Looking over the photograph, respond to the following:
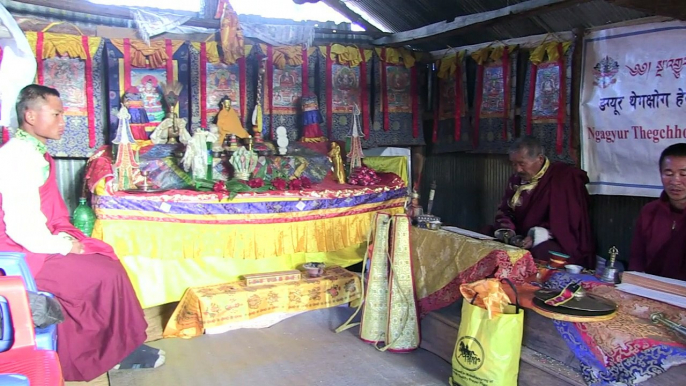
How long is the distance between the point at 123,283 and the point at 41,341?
866mm

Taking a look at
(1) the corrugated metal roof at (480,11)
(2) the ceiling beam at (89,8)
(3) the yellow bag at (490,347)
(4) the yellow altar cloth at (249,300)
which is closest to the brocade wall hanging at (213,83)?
(2) the ceiling beam at (89,8)

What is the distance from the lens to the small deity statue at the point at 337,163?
5.07 meters

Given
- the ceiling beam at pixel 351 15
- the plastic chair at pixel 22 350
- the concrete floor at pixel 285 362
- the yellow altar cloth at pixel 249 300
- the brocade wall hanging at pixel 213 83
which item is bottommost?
the concrete floor at pixel 285 362

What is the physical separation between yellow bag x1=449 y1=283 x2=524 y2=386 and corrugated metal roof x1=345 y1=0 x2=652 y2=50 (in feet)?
9.66

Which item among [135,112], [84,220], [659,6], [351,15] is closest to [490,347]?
[659,6]

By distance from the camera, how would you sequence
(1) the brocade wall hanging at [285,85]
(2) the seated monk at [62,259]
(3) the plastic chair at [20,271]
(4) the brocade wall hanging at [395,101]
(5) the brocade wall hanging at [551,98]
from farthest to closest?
1. (4) the brocade wall hanging at [395,101]
2. (1) the brocade wall hanging at [285,85]
3. (5) the brocade wall hanging at [551,98]
4. (2) the seated monk at [62,259]
5. (3) the plastic chair at [20,271]

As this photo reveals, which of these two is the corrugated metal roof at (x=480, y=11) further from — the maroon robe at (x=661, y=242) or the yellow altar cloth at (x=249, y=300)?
the yellow altar cloth at (x=249, y=300)

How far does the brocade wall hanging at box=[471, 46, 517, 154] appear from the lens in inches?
214

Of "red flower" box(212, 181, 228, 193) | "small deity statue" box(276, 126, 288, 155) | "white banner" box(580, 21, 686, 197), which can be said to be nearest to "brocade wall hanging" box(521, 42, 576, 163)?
"white banner" box(580, 21, 686, 197)

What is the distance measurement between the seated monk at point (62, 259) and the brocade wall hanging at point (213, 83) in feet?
7.16

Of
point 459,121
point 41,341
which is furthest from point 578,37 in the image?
point 41,341

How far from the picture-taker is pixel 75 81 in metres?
4.89

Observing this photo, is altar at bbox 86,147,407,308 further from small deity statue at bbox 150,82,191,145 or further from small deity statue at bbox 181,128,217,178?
small deity statue at bbox 150,82,191,145

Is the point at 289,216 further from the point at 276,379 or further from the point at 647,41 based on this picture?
the point at 647,41
